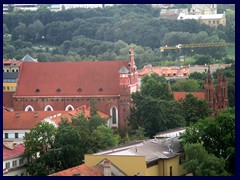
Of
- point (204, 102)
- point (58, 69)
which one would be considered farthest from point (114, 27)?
point (204, 102)

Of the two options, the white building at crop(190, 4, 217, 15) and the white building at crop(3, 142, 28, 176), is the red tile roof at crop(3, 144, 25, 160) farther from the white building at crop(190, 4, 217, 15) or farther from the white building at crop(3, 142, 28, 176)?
the white building at crop(190, 4, 217, 15)

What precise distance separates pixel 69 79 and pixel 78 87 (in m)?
0.87

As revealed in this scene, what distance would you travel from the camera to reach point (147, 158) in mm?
29953

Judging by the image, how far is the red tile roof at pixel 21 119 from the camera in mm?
42750

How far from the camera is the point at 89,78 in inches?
1954

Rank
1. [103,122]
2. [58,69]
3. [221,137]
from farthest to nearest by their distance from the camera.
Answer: [58,69] < [103,122] < [221,137]

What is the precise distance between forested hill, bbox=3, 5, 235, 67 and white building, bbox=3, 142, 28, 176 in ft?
139

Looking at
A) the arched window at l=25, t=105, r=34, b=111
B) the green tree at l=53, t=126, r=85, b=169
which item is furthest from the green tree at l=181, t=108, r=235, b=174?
the arched window at l=25, t=105, r=34, b=111

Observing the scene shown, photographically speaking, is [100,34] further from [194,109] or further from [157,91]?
[194,109]

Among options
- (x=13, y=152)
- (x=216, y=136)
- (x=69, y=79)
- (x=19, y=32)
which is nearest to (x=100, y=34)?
(x=19, y=32)

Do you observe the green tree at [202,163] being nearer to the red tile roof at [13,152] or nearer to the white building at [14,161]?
the white building at [14,161]

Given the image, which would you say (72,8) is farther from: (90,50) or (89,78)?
(89,78)

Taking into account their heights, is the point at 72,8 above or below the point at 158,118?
above

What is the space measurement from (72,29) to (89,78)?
4166 cm
